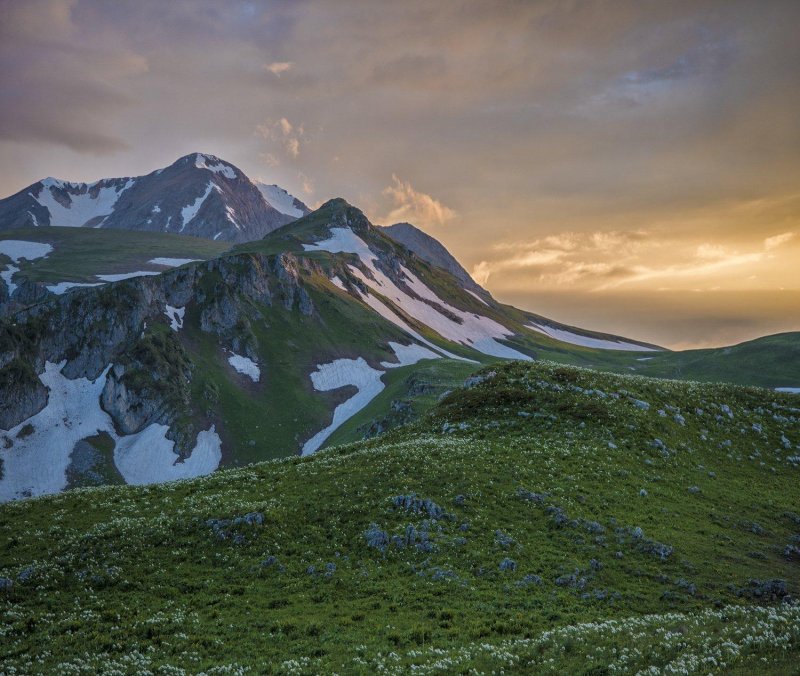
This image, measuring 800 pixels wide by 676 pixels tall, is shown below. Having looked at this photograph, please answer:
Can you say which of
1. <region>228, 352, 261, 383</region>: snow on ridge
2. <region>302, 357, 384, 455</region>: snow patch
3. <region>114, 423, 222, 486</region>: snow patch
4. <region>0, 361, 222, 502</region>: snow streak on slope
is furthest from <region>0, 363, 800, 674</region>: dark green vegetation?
<region>228, 352, 261, 383</region>: snow on ridge

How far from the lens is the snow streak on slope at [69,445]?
322 ft

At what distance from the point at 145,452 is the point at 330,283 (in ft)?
344

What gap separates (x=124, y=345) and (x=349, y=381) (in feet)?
201

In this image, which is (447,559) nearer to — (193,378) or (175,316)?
(193,378)

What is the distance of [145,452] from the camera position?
108688 millimetres

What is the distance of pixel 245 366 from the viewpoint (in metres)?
142

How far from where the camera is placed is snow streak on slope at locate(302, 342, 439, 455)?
440 feet

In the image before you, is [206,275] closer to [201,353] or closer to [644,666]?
[201,353]

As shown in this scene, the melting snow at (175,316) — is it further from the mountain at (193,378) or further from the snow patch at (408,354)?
the snow patch at (408,354)

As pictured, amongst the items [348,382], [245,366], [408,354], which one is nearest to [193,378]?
[245,366]

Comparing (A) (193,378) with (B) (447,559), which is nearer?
(B) (447,559)

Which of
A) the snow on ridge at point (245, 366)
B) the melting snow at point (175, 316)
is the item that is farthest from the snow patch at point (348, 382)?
the melting snow at point (175, 316)

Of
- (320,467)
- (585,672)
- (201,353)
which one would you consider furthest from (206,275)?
(585,672)

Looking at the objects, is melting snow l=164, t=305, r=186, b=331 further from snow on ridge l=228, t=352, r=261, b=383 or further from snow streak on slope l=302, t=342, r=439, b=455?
snow streak on slope l=302, t=342, r=439, b=455
